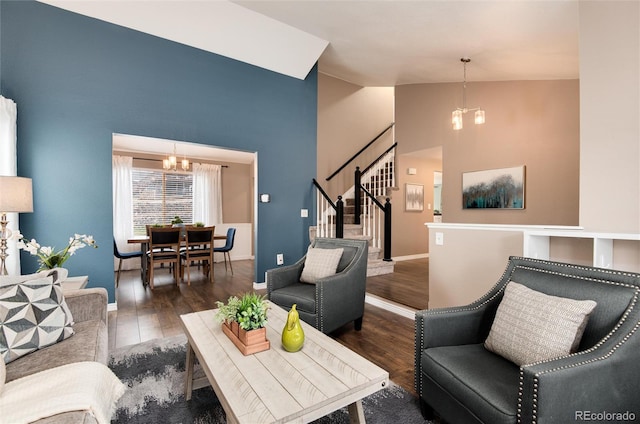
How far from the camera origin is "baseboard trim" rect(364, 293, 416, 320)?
3299 mm

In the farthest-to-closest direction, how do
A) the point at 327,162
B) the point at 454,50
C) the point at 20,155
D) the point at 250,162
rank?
the point at 250,162 < the point at 327,162 < the point at 454,50 < the point at 20,155

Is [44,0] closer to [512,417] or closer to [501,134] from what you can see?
[512,417]

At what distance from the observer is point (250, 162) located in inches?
301

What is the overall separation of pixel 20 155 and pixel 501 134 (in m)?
6.37

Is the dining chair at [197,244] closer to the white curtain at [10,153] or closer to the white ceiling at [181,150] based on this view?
the white ceiling at [181,150]

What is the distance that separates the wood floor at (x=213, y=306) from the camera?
8.23 ft

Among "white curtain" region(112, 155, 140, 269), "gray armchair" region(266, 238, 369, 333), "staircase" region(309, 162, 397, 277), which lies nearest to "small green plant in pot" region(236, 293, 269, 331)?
"gray armchair" region(266, 238, 369, 333)

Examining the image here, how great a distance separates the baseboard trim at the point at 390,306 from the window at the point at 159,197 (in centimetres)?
499

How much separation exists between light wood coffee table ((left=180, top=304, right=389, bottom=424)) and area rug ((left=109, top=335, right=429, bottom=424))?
43cm

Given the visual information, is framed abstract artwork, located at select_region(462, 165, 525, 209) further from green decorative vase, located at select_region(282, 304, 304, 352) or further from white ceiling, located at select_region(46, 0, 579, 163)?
green decorative vase, located at select_region(282, 304, 304, 352)

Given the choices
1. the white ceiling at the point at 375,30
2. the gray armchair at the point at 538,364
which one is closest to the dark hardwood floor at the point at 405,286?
the gray armchair at the point at 538,364

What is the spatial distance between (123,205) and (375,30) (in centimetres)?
567

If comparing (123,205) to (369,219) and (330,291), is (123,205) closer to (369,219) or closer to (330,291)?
(369,219)

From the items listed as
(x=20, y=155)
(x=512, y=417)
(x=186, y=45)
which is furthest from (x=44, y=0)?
(x=512, y=417)
